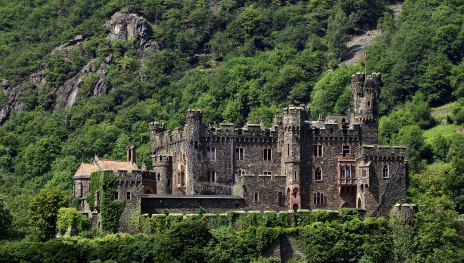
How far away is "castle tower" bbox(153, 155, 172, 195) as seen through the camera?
121 meters

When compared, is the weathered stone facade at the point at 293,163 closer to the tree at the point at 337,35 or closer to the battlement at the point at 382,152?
the battlement at the point at 382,152

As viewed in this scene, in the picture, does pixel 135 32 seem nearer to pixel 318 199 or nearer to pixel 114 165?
pixel 114 165

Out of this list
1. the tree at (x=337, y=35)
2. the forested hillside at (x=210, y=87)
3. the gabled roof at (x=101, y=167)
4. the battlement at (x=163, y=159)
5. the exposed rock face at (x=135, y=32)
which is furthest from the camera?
the exposed rock face at (x=135, y=32)

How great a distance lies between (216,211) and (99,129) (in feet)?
194

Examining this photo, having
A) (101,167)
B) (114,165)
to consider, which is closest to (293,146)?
(114,165)

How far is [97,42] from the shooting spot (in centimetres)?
19588

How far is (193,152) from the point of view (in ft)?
393

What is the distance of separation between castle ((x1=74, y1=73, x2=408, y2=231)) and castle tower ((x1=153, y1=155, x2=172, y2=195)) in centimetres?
7

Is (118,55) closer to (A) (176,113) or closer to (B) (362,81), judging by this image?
(A) (176,113)

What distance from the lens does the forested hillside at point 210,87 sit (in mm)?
164375

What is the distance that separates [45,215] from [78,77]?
7345 centimetres

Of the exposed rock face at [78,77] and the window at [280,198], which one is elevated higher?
the exposed rock face at [78,77]

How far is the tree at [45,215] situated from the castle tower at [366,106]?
919 inches

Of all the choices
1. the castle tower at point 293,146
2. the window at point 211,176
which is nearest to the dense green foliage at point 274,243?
the castle tower at point 293,146
